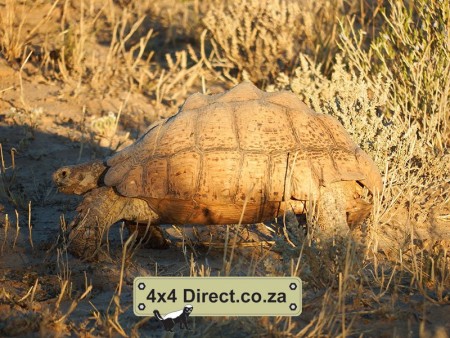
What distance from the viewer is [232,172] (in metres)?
4.68

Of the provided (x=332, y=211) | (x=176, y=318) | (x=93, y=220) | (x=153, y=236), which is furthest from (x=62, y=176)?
(x=176, y=318)

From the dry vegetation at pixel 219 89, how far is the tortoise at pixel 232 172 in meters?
0.24

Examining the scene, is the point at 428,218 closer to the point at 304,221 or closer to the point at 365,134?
the point at 365,134

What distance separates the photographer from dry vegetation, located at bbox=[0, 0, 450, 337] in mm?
3641

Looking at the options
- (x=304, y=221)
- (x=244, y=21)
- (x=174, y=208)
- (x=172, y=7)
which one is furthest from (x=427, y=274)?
(x=172, y=7)

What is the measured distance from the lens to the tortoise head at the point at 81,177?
512cm

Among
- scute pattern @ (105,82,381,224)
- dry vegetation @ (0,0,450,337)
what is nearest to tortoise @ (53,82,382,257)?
scute pattern @ (105,82,381,224)

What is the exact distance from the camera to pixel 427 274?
13.2 ft

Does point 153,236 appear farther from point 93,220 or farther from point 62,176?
point 62,176

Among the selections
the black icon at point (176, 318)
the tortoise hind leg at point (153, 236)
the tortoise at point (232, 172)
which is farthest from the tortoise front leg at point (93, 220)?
the black icon at point (176, 318)

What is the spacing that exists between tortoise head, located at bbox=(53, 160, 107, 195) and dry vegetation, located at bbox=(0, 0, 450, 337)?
1.00 ft

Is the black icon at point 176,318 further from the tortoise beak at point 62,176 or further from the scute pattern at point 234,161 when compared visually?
the tortoise beak at point 62,176

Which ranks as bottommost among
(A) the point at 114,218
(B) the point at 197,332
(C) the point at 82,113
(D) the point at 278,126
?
(C) the point at 82,113

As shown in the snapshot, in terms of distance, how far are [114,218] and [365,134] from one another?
211 cm
